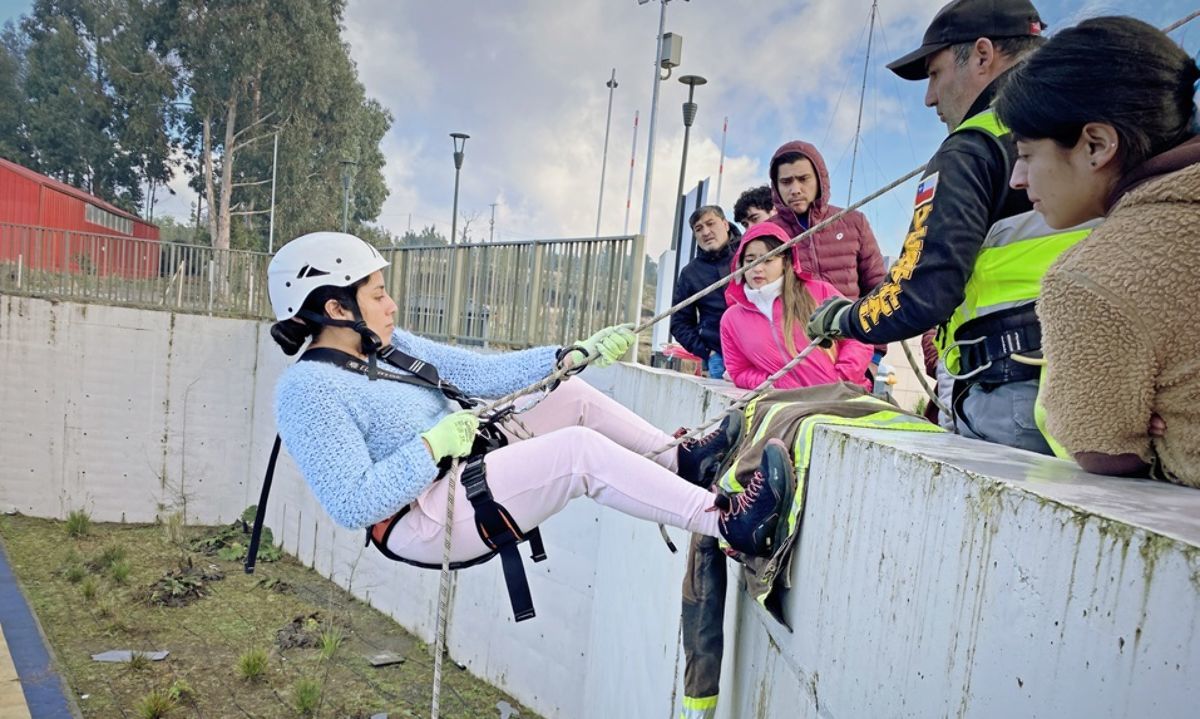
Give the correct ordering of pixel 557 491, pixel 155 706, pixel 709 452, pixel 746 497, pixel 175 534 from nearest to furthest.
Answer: pixel 746 497, pixel 557 491, pixel 709 452, pixel 155 706, pixel 175 534

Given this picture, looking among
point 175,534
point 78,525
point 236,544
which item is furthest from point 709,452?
point 78,525

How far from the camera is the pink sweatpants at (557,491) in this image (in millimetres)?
2230

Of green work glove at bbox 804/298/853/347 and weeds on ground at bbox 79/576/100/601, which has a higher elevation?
green work glove at bbox 804/298/853/347

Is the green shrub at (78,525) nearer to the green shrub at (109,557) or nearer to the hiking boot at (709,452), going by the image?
the green shrub at (109,557)

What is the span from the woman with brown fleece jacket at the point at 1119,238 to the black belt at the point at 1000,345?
328mm

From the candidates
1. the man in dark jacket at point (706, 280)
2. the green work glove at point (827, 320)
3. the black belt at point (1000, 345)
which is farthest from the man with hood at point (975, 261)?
the man in dark jacket at point (706, 280)

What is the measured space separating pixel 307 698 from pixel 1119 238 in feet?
25.2

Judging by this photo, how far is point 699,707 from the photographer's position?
8.03ft

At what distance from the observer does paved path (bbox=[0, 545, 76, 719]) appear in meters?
5.66

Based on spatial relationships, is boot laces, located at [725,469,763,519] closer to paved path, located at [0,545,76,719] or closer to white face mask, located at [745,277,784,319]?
white face mask, located at [745,277,784,319]

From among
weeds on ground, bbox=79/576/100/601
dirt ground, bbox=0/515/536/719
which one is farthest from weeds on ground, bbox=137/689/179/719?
weeds on ground, bbox=79/576/100/601

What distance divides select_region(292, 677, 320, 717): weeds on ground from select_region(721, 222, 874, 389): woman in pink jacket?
5.87 m

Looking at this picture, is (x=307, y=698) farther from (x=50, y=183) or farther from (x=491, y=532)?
(x=50, y=183)

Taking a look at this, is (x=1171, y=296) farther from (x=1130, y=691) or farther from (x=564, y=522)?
(x=564, y=522)
